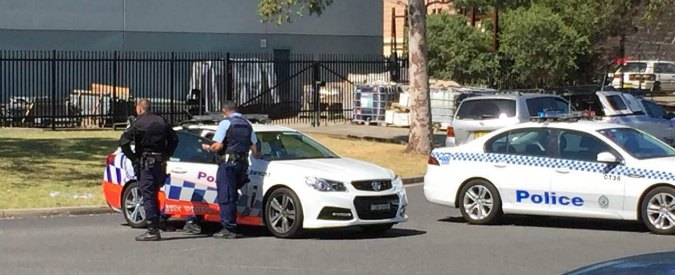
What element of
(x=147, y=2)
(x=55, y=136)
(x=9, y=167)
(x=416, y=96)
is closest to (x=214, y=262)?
(x=9, y=167)

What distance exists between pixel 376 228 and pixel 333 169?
105 centimetres

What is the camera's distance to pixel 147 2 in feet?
131

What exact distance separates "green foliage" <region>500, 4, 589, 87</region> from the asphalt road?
89.5 feet

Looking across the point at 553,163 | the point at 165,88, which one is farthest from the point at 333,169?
the point at 165,88

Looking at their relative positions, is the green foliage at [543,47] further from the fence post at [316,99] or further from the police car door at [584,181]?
the police car door at [584,181]

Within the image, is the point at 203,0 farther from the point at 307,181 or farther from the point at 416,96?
the point at 307,181

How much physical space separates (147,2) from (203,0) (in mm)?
2470

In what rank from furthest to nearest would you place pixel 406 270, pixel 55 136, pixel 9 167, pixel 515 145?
pixel 55 136 → pixel 9 167 → pixel 515 145 → pixel 406 270

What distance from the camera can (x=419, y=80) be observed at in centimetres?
2333

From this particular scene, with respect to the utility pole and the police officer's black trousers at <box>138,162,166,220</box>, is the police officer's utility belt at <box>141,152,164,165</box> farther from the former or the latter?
the utility pole

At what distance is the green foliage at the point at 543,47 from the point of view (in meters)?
40.3

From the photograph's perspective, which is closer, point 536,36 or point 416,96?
point 416,96

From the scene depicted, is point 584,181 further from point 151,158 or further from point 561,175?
point 151,158

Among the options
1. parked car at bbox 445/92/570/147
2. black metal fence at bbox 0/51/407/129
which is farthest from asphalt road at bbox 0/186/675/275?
black metal fence at bbox 0/51/407/129
